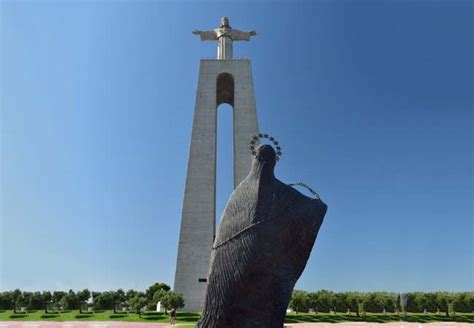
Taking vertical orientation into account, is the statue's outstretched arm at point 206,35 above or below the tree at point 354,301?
above

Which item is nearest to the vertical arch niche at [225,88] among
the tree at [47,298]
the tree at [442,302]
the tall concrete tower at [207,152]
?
the tall concrete tower at [207,152]

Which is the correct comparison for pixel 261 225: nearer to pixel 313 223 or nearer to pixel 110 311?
pixel 313 223

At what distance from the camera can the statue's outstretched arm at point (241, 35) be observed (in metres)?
33.0

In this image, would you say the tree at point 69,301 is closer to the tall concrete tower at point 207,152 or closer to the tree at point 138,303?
the tree at point 138,303

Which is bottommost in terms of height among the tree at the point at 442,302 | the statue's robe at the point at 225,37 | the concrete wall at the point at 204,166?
the tree at the point at 442,302

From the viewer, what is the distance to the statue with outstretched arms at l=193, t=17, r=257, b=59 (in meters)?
32.5

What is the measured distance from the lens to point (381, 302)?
30.9 metres

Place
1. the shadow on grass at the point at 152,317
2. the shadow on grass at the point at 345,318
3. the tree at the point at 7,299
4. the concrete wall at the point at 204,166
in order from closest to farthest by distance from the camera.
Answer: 1. the shadow on grass at the point at 152,317
2. the shadow on grass at the point at 345,318
3. the concrete wall at the point at 204,166
4. the tree at the point at 7,299

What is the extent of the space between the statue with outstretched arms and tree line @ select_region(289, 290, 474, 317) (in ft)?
57.1

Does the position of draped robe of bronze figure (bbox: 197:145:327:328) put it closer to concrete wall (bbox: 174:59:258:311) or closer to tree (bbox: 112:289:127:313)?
concrete wall (bbox: 174:59:258:311)

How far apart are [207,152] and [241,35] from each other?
10.2 metres

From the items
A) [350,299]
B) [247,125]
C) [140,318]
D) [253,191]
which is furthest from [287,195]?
[350,299]

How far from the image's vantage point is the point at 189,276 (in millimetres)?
25828

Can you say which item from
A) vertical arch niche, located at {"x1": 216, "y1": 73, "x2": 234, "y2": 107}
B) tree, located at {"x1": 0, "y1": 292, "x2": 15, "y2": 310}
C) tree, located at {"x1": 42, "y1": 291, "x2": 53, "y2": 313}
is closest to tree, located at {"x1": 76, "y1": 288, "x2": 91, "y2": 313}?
tree, located at {"x1": 42, "y1": 291, "x2": 53, "y2": 313}
